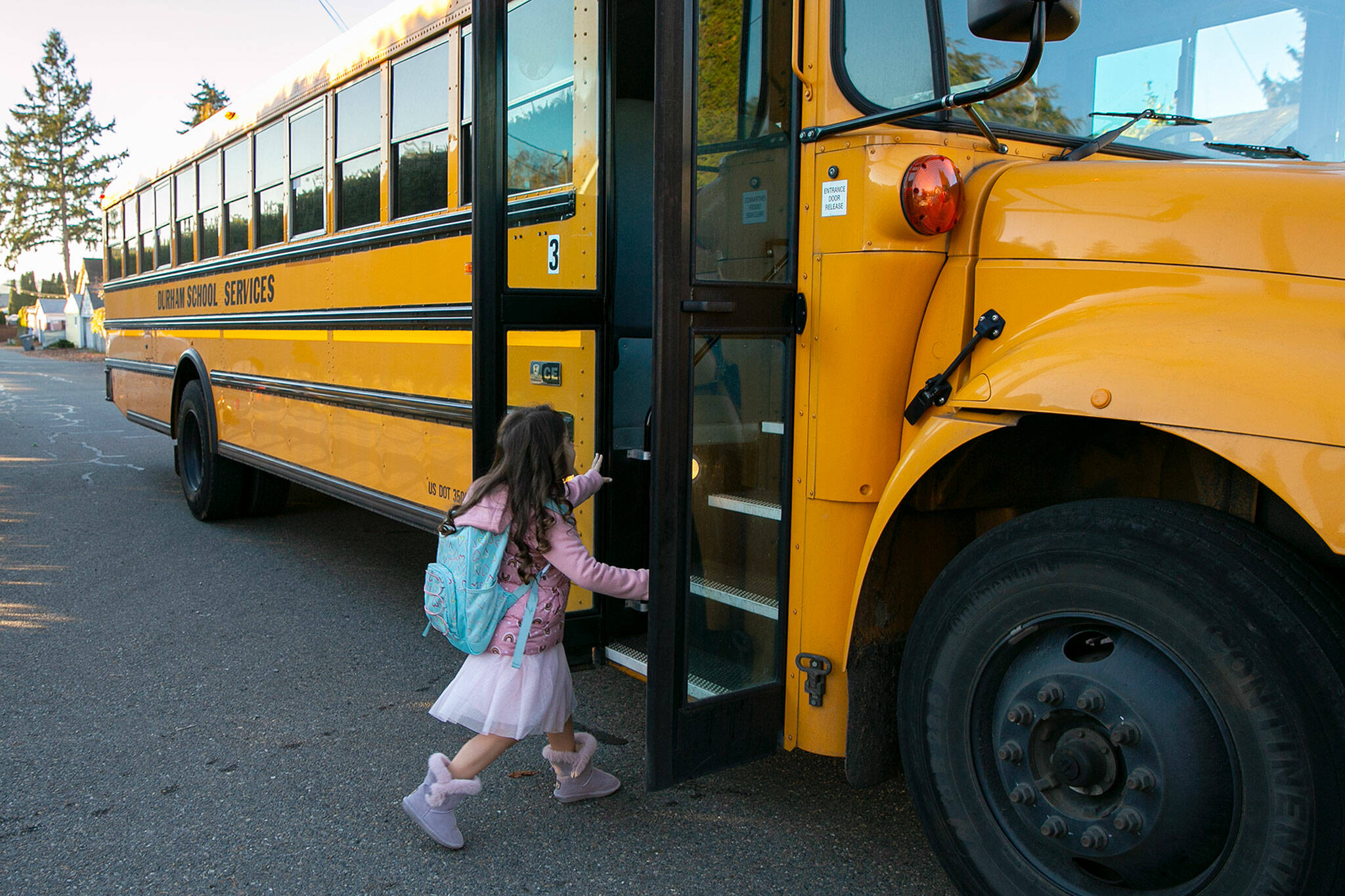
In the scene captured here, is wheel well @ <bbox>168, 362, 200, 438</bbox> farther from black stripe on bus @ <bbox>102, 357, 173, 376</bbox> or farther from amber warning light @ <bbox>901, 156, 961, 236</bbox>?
amber warning light @ <bbox>901, 156, 961, 236</bbox>

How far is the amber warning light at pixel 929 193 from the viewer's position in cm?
215

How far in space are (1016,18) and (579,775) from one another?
2.08 metres

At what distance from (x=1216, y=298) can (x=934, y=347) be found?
0.57 m

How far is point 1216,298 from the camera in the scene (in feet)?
5.84

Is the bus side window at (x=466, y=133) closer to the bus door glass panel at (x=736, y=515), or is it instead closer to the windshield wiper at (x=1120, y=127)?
the bus door glass panel at (x=736, y=515)

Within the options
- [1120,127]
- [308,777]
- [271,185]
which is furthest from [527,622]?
[271,185]

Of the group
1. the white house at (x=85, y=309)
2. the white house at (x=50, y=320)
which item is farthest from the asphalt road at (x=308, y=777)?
the white house at (x=50, y=320)

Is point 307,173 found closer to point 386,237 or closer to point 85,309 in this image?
point 386,237

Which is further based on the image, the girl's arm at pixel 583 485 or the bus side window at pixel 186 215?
the bus side window at pixel 186 215

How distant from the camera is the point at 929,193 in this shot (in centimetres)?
215

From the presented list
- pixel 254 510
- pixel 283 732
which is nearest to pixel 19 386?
pixel 254 510

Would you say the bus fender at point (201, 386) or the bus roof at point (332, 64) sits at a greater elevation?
the bus roof at point (332, 64)

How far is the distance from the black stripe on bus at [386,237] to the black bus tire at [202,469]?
0.84 m

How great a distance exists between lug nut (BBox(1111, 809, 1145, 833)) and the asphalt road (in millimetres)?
724
